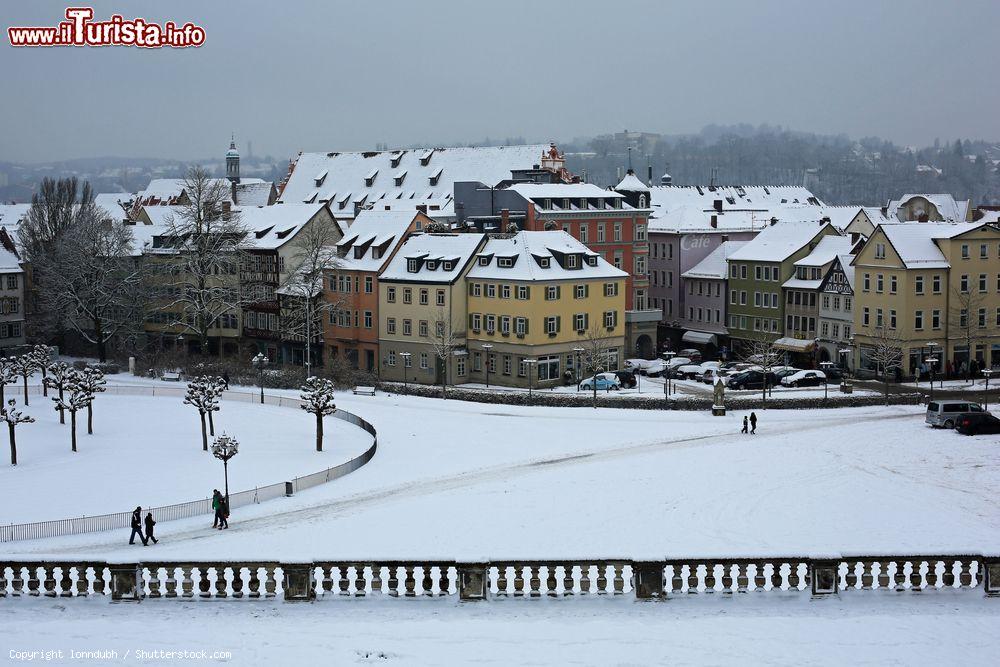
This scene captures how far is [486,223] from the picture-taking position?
267ft

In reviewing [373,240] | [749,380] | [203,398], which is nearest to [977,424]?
[749,380]

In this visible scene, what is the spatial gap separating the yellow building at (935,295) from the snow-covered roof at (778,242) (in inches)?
367

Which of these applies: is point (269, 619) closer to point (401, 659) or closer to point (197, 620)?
point (197, 620)

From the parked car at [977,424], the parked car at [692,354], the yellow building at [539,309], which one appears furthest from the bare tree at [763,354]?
the parked car at [977,424]

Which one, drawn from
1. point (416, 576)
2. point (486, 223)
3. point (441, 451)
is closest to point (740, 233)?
point (486, 223)

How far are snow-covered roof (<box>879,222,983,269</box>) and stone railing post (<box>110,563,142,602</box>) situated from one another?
5957 centimetres

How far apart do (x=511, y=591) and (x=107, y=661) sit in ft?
22.1

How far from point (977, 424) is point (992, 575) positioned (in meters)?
32.1

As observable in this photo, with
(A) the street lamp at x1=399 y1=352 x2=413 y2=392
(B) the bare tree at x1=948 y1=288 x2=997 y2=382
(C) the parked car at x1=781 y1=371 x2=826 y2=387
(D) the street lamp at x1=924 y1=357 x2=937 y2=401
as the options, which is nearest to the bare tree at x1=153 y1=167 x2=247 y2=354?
(A) the street lamp at x1=399 y1=352 x2=413 y2=392

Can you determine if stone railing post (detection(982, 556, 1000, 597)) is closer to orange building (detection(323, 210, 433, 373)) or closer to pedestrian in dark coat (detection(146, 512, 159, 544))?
pedestrian in dark coat (detection(146, 512, 159, 544))

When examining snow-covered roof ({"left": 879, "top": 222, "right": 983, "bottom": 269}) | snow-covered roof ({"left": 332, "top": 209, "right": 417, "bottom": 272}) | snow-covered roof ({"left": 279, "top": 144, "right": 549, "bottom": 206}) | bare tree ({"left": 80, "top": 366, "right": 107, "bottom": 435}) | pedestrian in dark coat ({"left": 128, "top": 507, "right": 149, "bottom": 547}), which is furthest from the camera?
snow-covered roof ({"left": 279, "top": 144, "right": 549, "bottom": 206})

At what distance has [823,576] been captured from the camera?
798 inches

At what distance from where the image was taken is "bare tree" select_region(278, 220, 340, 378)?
77750 mm

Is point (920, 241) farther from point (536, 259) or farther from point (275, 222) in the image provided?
point (275, 222)
